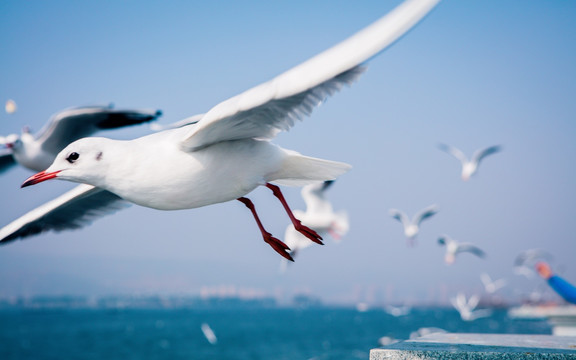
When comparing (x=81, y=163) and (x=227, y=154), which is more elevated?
(x=227, y=154)

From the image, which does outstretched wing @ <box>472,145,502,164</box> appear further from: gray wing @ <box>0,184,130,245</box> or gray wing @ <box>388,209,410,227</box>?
gray wing @ <box>0,184,130,245</box>

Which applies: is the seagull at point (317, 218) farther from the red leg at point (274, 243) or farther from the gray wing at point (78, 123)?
the red leg at point (274, 243)

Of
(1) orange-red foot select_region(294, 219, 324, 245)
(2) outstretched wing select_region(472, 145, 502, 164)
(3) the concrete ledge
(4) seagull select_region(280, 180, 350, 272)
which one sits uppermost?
(2) outstretched wing select_region(472, 145, 502, 164)

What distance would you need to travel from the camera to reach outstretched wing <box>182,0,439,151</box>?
218cm

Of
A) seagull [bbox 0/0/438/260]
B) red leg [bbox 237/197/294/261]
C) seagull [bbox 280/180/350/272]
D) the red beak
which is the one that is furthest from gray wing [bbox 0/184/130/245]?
seagull [bbox 280/180/350/272]

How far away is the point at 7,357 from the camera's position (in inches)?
1507

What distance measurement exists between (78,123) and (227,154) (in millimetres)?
4992

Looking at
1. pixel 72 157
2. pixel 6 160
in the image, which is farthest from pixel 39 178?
pixel 6 160

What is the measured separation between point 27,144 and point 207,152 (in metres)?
5.63

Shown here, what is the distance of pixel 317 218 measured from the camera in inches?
455

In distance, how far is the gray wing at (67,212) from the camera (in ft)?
12.0

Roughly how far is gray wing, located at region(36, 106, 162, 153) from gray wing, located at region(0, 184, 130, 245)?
258 cm

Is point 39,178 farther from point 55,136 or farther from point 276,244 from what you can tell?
point 55,136

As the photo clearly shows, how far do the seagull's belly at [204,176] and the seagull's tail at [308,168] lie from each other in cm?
13
